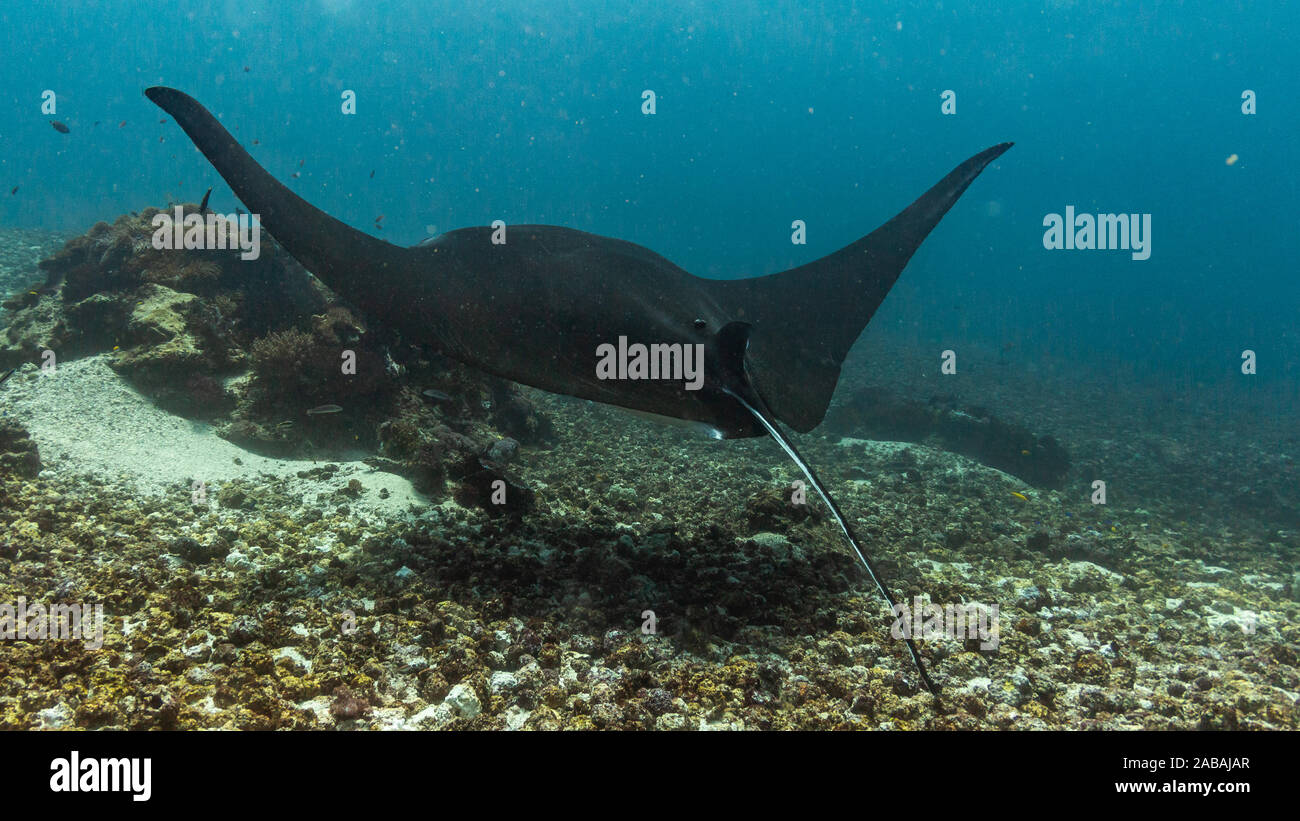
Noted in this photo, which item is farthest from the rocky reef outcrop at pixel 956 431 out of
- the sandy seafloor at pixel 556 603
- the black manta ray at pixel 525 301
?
the black manta ray at pixel 525 301

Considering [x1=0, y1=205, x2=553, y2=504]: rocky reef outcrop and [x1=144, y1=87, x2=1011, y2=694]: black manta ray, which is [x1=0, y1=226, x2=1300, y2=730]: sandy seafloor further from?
[x1=144, y1=87, x2=1011, y2=694]: black manta ray

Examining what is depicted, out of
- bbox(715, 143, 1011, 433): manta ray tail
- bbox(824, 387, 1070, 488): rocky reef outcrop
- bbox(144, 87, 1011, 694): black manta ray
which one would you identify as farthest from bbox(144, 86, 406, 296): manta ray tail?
bbox(824, 387, 1070, 488): rocky reef outcrop

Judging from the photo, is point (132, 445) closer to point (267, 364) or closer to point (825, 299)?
point (267, 364)

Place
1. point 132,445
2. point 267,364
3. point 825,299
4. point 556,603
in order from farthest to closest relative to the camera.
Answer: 1. point 267,364
2. point 132,445
3. point 825,299
4. point 556,603

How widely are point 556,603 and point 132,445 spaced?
455cm

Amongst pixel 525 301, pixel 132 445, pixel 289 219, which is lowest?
pixel 132 445

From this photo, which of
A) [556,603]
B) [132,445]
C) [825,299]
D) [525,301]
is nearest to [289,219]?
[525,301]

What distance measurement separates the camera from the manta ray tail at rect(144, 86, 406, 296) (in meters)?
3.11

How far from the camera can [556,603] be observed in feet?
10.7

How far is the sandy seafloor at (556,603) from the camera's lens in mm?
2398

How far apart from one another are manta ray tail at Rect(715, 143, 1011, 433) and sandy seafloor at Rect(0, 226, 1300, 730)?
1548 millimetres

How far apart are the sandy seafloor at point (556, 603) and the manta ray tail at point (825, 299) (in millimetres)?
1548
